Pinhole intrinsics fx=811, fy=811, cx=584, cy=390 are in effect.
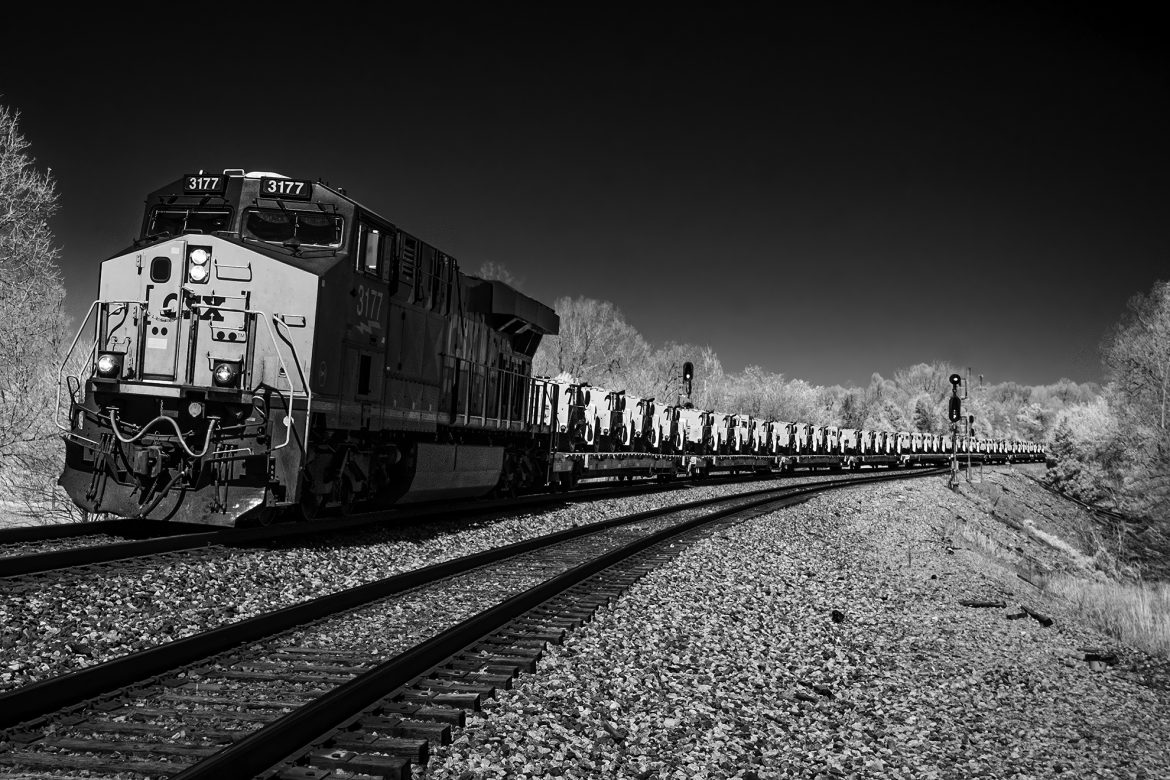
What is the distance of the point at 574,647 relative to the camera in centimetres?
576

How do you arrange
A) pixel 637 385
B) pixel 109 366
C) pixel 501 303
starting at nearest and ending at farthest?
pixel 109 366, pixel 501 303, pixel 637 385

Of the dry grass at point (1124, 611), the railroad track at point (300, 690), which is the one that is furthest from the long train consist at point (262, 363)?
the dry grass at point (1124, 611)

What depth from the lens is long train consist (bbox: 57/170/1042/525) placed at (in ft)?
27.6

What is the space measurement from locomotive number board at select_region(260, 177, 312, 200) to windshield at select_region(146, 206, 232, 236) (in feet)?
1.65

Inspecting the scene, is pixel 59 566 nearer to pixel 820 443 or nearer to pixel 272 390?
pixel 272 390

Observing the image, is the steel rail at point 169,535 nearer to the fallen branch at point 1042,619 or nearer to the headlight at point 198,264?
the headlight at point 198,264

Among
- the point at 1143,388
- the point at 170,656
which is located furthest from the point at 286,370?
the point at 1143,388

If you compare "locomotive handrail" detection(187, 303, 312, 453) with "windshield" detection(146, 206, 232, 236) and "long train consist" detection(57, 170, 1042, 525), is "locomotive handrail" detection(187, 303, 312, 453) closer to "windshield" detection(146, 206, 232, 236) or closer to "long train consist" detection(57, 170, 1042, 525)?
"long train consist" detection(57, 170, 1042, 525)

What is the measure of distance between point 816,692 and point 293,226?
25.3 ft

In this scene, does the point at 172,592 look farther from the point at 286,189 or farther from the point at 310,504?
the point at 286,189

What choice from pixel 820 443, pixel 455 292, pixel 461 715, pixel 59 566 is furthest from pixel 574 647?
pixel 820 443

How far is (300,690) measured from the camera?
4418 mm

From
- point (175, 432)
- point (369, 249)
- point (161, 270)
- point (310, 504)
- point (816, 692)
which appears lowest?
point (816, 692)

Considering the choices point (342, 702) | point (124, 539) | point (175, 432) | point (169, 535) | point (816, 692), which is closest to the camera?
point (342, 702)
